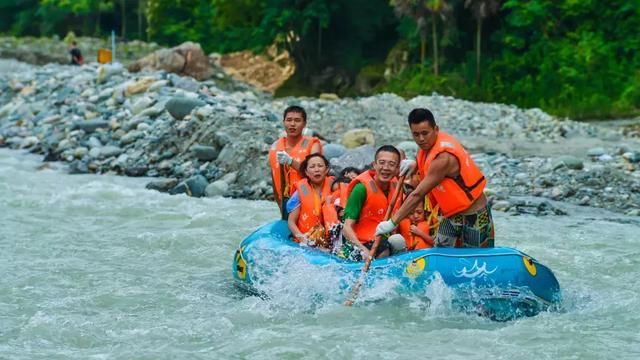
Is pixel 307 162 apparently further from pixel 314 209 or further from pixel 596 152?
pixel 596 152

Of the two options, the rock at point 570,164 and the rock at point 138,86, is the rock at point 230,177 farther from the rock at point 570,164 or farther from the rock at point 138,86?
the rock at point 138,86

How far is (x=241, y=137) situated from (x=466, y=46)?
1620 centimetres

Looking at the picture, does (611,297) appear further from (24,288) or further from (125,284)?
(24,288)

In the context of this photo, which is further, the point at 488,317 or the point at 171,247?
the point at 171,247

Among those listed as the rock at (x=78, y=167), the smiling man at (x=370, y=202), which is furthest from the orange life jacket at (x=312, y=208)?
the rock at (x=78, y=167)

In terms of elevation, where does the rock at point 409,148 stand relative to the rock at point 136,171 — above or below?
above

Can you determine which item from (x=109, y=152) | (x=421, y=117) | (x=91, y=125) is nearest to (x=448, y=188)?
(x=421, y=117)

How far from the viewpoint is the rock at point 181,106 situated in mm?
17102

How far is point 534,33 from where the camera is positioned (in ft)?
93.5

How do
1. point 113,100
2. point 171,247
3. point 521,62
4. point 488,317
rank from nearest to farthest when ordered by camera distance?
point 488,317 → point 171,247 → point 113,100 → point 521,62

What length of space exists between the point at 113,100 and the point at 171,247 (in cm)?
963

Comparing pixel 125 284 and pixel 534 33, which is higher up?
pixel 534 33

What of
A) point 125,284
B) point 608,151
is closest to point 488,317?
point 125,284

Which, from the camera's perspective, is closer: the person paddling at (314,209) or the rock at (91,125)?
the person paddling at (314,209)
